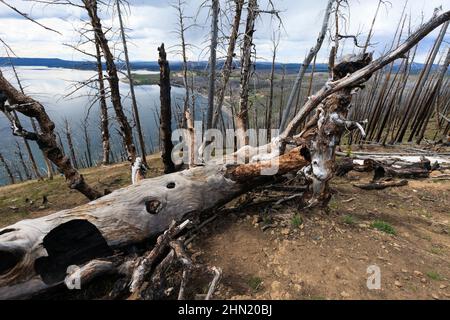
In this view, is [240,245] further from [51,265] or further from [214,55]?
[214,55]

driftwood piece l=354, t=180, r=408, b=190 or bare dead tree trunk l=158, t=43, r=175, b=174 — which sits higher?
bare dead tree trunk l=158, t=43, r=175, b=174

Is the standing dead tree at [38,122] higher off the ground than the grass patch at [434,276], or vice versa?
the standing dead tree at [38,122]

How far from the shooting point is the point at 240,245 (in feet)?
13.7

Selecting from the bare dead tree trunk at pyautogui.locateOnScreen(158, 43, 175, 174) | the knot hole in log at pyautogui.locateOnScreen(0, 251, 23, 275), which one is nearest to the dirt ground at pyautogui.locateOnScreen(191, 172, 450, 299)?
the knot hole in log at pyautogui.locateOnScreen(0, 251, 23, 275)

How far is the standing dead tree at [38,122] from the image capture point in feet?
15.4

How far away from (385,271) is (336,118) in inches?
92.3

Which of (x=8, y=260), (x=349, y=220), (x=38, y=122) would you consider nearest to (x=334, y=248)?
(x=349, y=220)

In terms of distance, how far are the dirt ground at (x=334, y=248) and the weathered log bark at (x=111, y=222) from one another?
612mm

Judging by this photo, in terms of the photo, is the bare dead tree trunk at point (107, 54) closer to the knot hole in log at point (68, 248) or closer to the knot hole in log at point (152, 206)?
the knot hole in log at point (152, 206)

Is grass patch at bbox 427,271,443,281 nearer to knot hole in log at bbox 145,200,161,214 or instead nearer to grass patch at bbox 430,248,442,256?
grass patch at bbox 430,248,442,256

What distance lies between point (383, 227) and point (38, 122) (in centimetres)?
657

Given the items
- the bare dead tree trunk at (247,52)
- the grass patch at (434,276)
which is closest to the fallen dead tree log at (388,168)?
the bare dead tree trunk at (247,52)

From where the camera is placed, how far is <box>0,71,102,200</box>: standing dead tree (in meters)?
4.71
